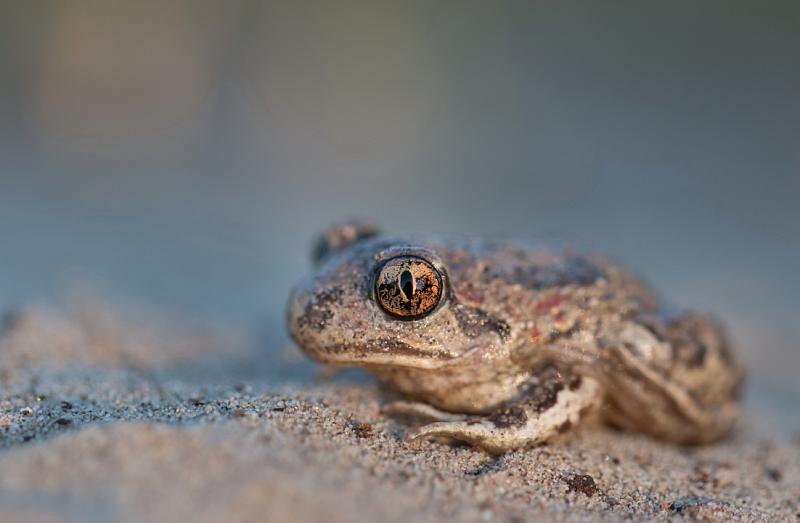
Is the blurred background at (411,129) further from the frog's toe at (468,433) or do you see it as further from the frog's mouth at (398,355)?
the frog's toe at (468,433)

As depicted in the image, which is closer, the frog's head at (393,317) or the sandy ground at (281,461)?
the sandy ground at (281,461)

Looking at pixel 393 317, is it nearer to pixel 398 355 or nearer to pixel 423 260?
pixel 398 355

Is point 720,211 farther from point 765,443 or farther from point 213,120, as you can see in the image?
point 213,120

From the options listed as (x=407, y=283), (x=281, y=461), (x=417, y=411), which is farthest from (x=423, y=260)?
(x=281, y=461)

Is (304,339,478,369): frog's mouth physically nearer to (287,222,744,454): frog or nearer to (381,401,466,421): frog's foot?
(287,222,744,454): frog

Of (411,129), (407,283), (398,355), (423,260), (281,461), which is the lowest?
(281,461)

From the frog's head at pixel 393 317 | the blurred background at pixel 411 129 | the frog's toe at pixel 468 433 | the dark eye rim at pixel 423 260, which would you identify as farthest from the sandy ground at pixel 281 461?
the blurred background at pixel 411 129
